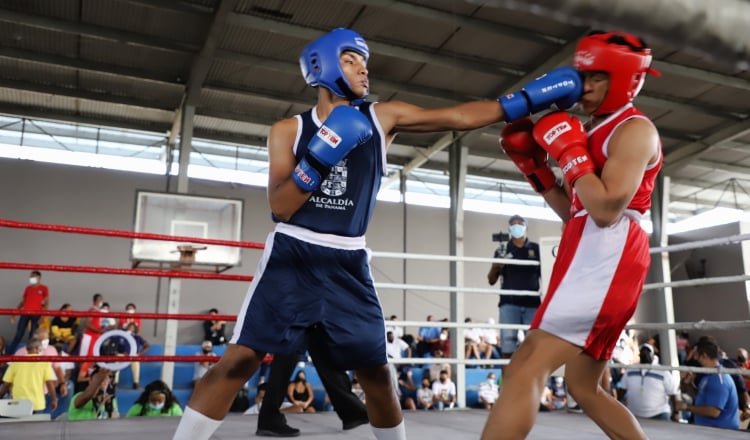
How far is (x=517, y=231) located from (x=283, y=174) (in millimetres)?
3203

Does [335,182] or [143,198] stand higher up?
[143,198]

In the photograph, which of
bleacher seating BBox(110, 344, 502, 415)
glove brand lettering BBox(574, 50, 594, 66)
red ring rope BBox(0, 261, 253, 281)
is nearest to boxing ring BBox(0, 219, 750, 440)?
red ring rope BBox(0, 261, 253, 281)

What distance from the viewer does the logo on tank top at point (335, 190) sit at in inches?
64.1

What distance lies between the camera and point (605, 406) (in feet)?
5.01

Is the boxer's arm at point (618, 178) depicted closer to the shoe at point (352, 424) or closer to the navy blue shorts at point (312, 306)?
the navy blue shorts at point (312, 306)

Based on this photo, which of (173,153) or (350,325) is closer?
(350,325)

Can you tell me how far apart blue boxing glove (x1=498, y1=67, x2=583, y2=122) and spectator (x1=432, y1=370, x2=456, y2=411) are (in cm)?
656

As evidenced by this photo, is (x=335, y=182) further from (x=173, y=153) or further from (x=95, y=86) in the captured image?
(x=173, y=153)

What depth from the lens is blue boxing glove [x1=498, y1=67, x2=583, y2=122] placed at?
1527mm

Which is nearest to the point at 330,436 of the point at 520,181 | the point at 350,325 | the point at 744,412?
the point at 350,325

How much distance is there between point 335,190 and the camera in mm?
1640

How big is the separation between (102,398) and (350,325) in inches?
164

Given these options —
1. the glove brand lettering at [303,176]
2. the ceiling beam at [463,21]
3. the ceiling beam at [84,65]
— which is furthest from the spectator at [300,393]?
the glove brand lettering at [303,176]

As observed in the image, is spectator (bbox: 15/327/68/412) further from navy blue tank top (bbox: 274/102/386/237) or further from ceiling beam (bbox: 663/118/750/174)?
ceiling beam (bbox: 663/118/750/174)
